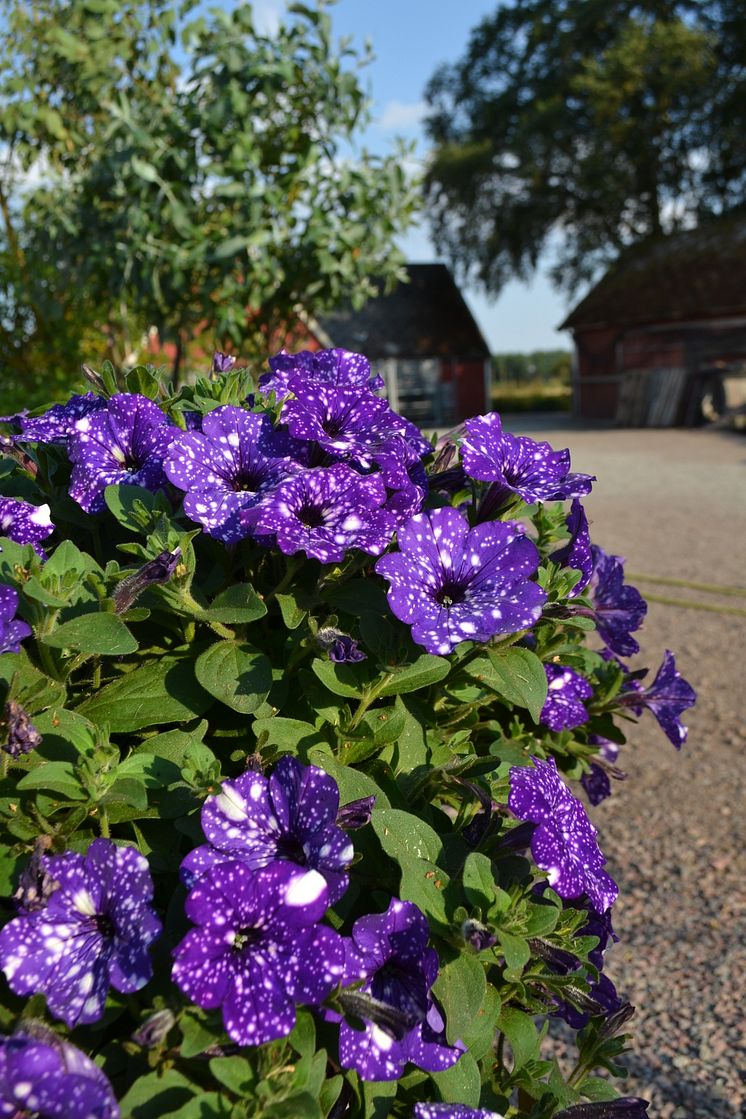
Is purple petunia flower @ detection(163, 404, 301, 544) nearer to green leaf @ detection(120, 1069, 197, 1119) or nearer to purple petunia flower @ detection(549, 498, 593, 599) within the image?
purple petunia flower @ detection(549, 498, 593, 599)

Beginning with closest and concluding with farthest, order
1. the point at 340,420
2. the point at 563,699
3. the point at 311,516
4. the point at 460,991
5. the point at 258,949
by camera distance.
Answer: the point at 258,949
the point at 460,991
the point at 311,516
the point at 340,420
the point at 563,699

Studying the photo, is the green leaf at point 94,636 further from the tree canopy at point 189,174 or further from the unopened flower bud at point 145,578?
the tree canopy at point 189,174

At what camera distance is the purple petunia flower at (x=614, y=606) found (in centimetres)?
150

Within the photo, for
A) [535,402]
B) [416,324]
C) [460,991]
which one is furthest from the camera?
[535,402]

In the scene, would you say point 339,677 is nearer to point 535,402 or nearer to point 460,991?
point 460,991

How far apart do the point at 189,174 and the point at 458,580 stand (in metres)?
6.89

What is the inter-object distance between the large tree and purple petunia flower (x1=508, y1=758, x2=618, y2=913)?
1115 inches

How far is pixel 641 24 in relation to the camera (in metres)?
27.1

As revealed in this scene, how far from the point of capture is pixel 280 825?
36.6 inches

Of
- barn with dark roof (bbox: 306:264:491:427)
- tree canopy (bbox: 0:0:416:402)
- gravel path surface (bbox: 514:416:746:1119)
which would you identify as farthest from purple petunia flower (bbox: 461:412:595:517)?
barn with dark roof (bbox: 306:264:491:427)

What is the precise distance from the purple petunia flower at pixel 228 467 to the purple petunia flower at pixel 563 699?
1.66 feet

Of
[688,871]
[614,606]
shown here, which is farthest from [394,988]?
[688,871]

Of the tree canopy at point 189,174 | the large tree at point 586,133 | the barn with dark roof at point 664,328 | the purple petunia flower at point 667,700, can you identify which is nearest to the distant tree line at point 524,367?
the large tree at point 586,133

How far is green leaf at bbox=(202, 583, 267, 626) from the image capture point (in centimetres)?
101
